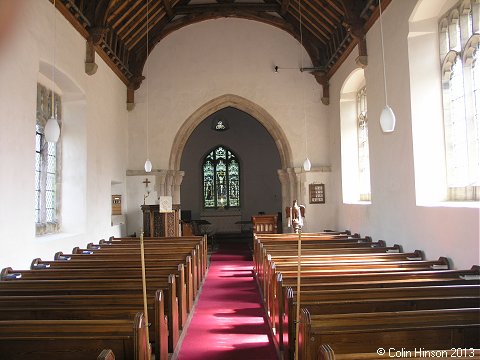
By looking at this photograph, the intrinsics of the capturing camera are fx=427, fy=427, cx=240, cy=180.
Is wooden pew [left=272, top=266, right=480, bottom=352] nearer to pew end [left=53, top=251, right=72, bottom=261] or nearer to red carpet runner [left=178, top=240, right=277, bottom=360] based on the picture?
red carpet runner [left=178, top=240, right=277, bottom=360]

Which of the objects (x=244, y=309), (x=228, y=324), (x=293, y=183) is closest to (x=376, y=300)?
(x=228, y=324)

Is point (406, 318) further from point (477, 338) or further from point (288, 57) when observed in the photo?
point (288, 57)

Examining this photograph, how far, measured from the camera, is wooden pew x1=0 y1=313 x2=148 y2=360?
206 cm

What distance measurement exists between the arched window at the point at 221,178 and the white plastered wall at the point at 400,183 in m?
8.06

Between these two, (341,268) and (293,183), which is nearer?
(341,268)

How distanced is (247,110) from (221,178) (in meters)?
5.61

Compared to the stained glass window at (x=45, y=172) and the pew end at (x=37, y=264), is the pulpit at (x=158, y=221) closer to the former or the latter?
the stained glass window at (x=45, y=172)

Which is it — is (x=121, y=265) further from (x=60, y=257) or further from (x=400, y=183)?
(x=400, y=183)

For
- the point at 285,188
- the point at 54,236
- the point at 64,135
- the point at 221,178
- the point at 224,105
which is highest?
the point at 224,105

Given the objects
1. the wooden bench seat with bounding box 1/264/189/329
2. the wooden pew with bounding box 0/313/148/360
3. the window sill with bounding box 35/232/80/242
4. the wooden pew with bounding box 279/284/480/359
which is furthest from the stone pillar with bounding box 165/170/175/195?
the wooden pew with bounding box 0/313/148/360

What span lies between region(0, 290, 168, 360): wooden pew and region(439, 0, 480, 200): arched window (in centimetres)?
385

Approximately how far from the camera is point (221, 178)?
51.7 ft

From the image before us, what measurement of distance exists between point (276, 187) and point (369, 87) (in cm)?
868

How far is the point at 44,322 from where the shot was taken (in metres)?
2.29
